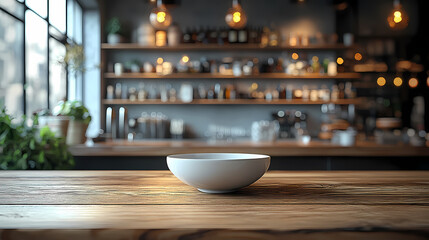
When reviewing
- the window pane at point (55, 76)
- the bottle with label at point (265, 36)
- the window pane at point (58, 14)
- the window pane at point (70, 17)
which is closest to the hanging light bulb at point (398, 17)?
the bottle with label at point (265, 36)

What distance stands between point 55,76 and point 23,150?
2641 millimetres

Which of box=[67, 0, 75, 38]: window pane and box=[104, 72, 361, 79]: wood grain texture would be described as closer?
box=[67, 0, 75, 38]: window pane

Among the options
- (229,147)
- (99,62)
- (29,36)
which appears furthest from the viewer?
(99,62)

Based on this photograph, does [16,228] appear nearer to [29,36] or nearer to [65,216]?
[65,216]

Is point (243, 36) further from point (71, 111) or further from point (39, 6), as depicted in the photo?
point (71, 111)

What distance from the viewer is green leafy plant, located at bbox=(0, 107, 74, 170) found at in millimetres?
2279

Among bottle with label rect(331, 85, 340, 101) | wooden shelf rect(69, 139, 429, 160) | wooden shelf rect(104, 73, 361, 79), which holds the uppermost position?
wooden shelf rect(104, 73, 361, 79)

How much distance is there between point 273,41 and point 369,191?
5008mm

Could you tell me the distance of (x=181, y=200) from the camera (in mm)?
879

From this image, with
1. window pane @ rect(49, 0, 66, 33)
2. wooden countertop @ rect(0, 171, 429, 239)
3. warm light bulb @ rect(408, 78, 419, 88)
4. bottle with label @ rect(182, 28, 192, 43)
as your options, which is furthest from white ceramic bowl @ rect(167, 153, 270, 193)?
warm light bulb @ rect(408, 78, 419, 88)

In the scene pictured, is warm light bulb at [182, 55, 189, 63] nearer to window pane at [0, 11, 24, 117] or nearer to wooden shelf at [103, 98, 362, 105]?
wooden shelf at [103, 98, 362, 105]

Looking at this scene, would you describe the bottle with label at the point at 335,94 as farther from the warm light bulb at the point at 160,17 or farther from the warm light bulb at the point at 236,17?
the warm light bulb at the point at 160,17

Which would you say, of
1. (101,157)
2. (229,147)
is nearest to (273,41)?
(229,147)

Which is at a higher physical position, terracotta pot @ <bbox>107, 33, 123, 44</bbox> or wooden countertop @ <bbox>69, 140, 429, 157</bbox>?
terracotta pot @ <bbox>107, 33, 123, 44</bbox>
